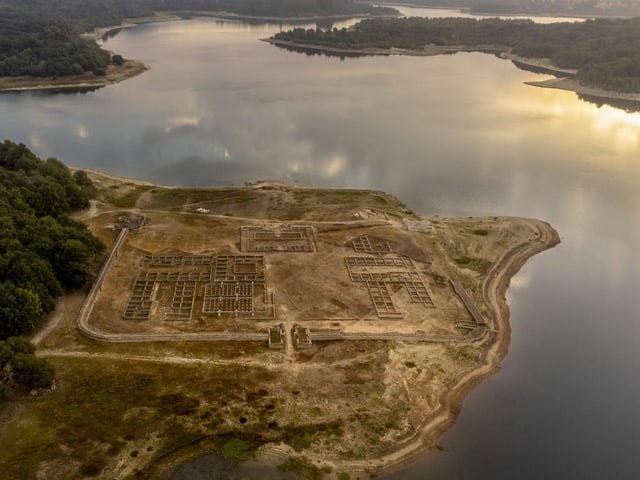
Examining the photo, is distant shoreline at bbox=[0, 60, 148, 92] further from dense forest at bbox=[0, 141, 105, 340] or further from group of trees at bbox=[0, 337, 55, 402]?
group of trees at bbox=[0, 337, 55, 402]

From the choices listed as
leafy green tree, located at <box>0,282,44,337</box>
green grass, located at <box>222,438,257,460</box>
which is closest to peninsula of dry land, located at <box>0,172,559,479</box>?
green grass, located at <box>222,438,257,460</box>

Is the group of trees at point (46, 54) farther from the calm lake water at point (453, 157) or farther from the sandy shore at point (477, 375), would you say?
the sandy shore at point (477, 375)

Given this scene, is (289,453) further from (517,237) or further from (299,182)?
(299,182)

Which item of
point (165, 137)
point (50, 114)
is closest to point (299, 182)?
point (165, 137)

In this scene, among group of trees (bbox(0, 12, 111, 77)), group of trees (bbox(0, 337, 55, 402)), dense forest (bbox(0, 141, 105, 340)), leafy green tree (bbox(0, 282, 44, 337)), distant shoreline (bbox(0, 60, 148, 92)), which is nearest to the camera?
group of trees (bbox(0, 337, 55, 402))

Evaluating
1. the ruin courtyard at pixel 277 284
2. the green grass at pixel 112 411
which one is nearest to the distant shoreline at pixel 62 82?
the ruin courtyard at pixel 277 284
